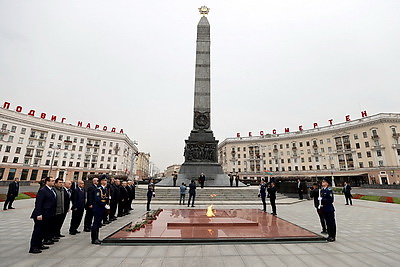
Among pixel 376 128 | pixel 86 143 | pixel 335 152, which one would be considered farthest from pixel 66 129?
pixel 376 128

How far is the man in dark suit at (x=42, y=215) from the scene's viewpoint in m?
4.30

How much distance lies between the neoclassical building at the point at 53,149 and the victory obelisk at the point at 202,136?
3680 cm

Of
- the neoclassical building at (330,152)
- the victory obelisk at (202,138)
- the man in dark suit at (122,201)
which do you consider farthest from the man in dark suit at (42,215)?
the neoclassical building at (330,152)

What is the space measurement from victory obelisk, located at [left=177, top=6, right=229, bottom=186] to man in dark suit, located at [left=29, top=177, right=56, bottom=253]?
13.9 meters

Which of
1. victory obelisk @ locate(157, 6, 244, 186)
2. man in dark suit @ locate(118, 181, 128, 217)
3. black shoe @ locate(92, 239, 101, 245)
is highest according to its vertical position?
victory obelisk @ locate(157, 6, 244, 186)

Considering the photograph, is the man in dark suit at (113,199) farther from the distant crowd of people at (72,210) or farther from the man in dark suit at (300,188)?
the man in dark suit at (300,188)

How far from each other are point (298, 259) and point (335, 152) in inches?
2094

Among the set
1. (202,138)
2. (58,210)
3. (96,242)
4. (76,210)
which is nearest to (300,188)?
(202,138)

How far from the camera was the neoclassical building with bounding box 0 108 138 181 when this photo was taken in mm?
41469

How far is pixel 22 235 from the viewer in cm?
552

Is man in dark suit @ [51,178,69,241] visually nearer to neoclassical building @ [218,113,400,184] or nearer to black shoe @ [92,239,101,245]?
black shoe @ [92,239,101,245]

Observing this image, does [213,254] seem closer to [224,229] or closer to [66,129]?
[224,229]

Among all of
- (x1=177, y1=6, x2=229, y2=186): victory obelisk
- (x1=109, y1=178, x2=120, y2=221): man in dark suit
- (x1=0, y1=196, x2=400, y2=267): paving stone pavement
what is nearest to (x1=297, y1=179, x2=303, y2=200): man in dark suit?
(x1=177, y1=6, x2=229, y2=186): victory obelisk

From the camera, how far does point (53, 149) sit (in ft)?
157
